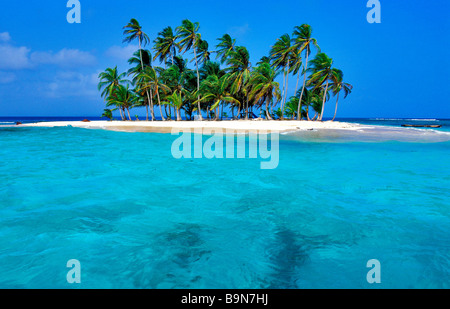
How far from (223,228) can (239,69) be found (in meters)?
29.7

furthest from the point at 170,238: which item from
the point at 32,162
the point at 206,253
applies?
the point at 32,162

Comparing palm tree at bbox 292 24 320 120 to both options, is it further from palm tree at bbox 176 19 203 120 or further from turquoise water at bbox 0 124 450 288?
turquoise water at bbox 0 124 450 288

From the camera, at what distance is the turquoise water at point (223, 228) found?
2.35 metres

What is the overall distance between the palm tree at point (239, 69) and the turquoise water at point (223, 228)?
76.5 feet

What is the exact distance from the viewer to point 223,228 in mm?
3330

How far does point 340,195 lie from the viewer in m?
4.72

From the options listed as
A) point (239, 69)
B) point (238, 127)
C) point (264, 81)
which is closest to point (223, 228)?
point (238, 127)

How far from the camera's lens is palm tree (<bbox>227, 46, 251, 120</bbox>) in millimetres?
28031

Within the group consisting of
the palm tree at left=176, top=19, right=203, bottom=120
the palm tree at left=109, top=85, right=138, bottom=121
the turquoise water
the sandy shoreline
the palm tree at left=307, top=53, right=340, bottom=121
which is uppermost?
the palm tree at left=176, top=19, right=203, bottom=120

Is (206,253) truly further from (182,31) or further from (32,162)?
(182,31)

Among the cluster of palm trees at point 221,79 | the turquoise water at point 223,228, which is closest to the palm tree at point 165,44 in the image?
the cluster of palm trees at point 221,79

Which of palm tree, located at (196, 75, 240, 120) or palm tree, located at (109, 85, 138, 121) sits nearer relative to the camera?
palm tree, located at (196, 75, 240, 120)

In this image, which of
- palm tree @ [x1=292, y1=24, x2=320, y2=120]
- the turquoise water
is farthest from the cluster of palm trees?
the turquoise water

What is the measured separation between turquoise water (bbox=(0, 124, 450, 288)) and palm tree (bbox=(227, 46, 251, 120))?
23.3 meters
